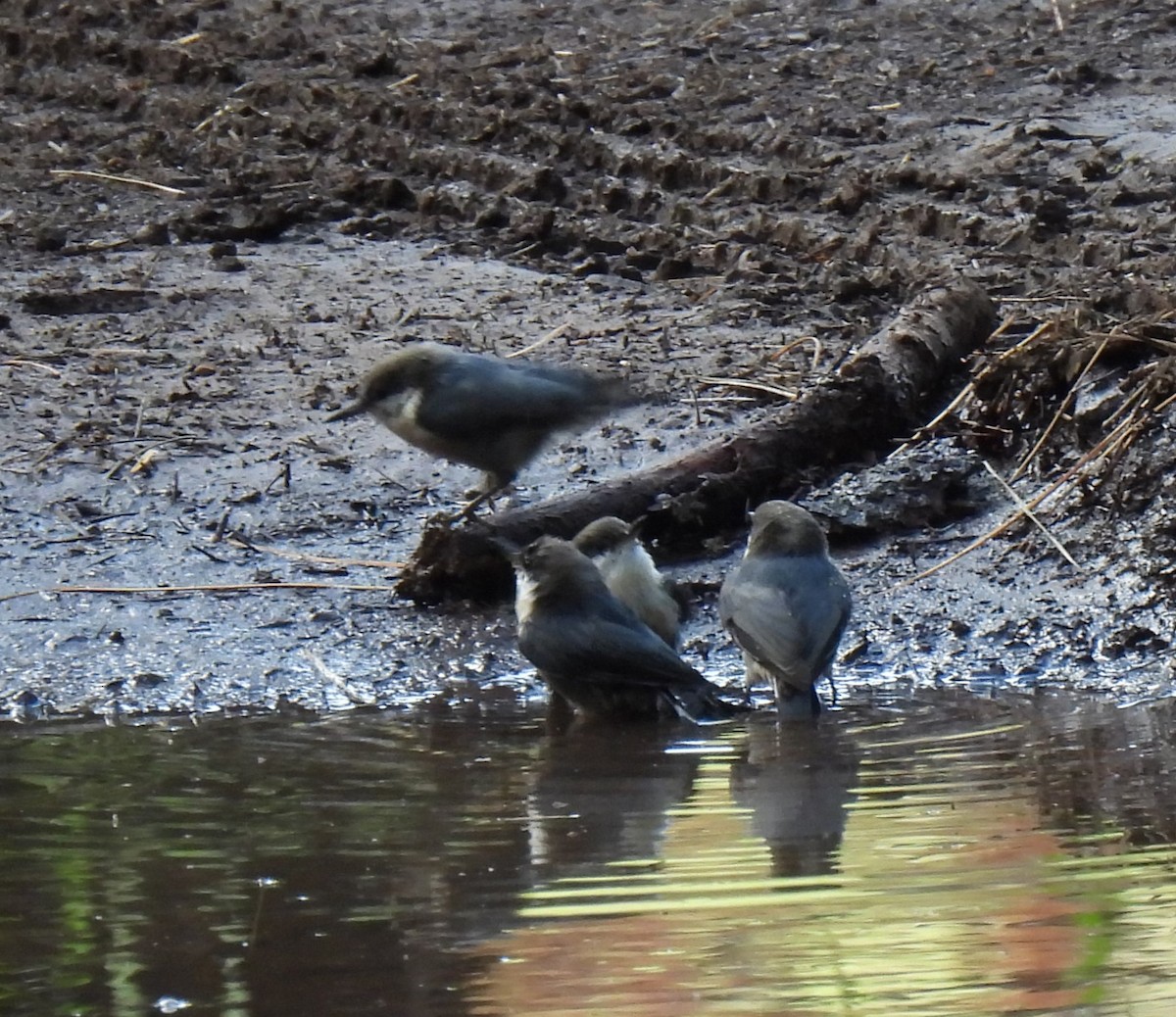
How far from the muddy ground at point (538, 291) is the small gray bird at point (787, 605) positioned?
375mm

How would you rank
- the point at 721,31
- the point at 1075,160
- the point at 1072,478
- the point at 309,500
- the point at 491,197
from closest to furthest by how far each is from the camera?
1. the point at 1072,478
2. the point at 309,500
3. the point at 1075,160
4. the point at 491,197
5. the point at 721,31

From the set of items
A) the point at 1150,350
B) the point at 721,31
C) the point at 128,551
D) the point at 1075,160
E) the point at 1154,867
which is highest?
the point at 721,31

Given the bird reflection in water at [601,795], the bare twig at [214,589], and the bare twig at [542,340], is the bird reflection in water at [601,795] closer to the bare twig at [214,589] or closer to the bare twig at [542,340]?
the bare twig at [214,589]

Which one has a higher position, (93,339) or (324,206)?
(324,206)

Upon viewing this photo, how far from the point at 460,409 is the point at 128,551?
1.18 metres

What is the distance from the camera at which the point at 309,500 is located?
23.1 ft

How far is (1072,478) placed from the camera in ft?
21.1

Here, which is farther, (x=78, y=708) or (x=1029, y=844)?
(x=78, y=708)

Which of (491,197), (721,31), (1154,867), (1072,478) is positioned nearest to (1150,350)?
(1072,478)

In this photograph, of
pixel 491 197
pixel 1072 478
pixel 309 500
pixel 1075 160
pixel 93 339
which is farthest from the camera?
pixel 491 197

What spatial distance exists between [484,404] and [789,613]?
57.9 inches

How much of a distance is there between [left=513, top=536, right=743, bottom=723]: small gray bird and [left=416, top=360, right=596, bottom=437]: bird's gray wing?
0.87 m

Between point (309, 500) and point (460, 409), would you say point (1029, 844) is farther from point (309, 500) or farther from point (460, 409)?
point (309, 500)

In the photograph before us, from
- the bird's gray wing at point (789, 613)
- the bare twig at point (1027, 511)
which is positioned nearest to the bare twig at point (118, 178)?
the bare twig at point (1027, 511)
